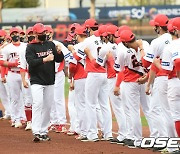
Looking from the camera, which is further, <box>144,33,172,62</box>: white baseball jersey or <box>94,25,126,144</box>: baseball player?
<box>94,25,126,144</box>: baseball player

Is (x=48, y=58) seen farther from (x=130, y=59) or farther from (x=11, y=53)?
(x=11, y=53)

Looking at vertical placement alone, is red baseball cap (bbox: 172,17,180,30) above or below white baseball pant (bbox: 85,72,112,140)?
above

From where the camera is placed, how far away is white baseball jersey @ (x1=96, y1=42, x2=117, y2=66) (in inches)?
594

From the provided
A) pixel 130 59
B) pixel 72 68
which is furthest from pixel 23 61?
pixel 130 59

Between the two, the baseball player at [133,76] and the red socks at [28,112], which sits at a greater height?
the baseball player at [133,76]

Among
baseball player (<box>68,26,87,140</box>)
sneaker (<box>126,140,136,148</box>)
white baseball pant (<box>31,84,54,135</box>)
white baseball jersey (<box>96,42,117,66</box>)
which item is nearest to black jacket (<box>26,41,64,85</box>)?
white baseball pant (<box>31,84,54,135</box>)

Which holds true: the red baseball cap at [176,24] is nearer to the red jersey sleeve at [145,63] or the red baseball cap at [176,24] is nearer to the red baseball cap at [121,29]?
the red jersey sleeve at [145,63]

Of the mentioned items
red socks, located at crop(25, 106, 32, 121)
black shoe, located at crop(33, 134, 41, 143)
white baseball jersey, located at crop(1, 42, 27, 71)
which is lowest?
red socks, located at crop(25, 106, 32, 121)

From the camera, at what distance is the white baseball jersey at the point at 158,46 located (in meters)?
13.2

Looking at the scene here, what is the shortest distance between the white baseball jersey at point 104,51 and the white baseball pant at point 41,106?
1.21m

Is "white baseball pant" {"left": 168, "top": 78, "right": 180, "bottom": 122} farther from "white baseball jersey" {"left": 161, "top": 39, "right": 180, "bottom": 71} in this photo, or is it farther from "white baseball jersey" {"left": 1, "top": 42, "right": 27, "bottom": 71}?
"white baseball jersey" {"left": 1, "top": 42, "right": 27, "bottom": 71}

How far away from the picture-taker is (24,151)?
44.9 ft

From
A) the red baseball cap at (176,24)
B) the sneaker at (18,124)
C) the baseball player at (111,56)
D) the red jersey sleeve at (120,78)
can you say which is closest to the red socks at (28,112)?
the sneaker at (18,124)

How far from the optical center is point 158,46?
43.3 feet
